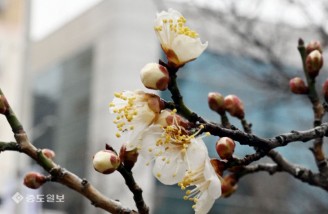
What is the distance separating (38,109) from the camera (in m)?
26.5

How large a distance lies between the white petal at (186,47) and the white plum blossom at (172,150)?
12cm

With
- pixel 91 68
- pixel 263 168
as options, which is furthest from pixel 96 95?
pixel 263 168

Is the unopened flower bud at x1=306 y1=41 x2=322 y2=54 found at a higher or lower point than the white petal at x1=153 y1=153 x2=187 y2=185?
lower

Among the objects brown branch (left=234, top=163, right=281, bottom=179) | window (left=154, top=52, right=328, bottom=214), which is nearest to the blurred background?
window (left=154, top=52, right=328, bottom=214)

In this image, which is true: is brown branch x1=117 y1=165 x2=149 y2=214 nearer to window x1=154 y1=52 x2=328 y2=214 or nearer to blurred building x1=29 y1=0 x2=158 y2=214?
window x1=154 y1=52 x2=328 y2=214

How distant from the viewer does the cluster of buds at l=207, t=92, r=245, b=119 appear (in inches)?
77.9

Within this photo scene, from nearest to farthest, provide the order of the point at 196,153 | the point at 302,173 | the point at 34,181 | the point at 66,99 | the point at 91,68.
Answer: the point at 196,153 < the point at 34,181 < the point at 302,173 < the point at 91,68 < the point at 66,99

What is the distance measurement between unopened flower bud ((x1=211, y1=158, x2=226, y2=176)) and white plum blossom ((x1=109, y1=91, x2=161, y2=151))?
0.15 metres

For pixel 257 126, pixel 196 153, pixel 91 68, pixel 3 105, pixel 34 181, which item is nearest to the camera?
pixel 196 153

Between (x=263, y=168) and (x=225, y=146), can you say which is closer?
(x=225, y=146)

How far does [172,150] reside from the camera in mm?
1558

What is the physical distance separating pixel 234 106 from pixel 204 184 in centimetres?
53

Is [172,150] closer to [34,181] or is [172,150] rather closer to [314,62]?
[34,181]

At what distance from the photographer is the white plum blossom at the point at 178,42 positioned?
1.56m
